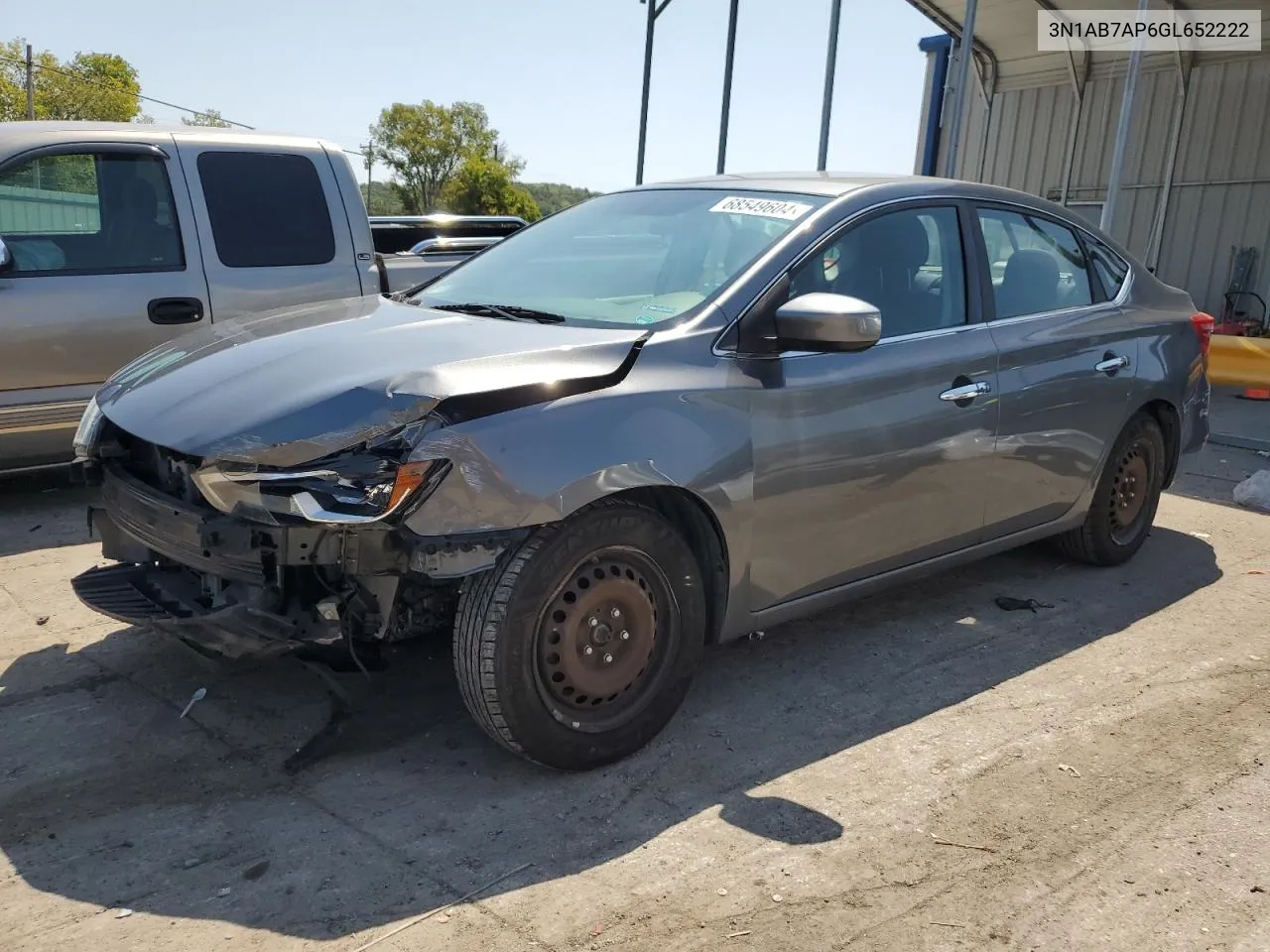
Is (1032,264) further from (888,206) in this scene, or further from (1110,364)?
(888,206)

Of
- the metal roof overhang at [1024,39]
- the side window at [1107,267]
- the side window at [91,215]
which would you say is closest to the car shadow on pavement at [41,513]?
the side window at [91,215]

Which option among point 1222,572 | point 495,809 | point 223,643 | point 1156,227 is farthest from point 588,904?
point 1156,227

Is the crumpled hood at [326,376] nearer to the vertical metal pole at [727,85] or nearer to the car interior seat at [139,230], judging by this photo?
the car interior seat at [139,230]

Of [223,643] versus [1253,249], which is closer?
[223,643]

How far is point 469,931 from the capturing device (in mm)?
2447

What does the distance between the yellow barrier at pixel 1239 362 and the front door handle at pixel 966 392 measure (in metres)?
6.33

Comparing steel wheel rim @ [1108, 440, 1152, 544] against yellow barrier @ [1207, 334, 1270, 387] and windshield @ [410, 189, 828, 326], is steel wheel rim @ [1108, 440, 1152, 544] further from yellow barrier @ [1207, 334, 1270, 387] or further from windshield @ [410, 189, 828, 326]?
yellow barrier @ [1207, 334, 1270, 387]

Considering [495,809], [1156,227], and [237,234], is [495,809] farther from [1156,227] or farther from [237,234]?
[1156,227]

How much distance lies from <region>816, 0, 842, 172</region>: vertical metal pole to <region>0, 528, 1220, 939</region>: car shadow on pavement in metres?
11.3

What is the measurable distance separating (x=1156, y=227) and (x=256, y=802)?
57.9 ft

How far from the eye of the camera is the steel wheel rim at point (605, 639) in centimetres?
304

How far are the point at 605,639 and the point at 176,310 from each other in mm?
3507

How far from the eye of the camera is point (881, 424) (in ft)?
12.2

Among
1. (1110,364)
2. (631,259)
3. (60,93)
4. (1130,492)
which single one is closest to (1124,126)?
(1130,492)
